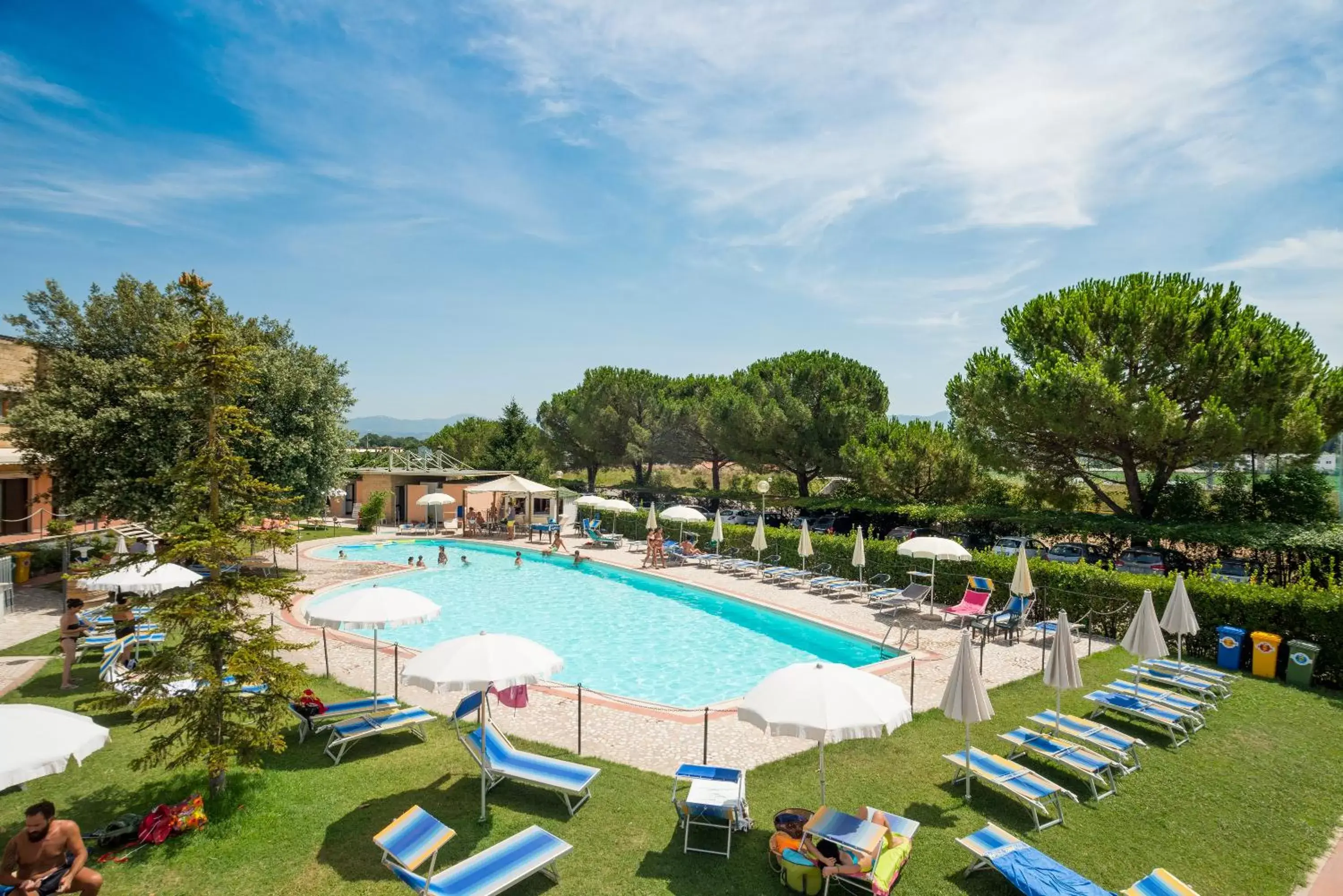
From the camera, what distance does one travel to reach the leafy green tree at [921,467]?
27.4 metres

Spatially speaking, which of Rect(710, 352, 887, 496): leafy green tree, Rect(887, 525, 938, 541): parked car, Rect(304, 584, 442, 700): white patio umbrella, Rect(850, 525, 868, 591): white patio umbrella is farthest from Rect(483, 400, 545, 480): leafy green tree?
Rect(304, 584, 442, 700): white patio umbrella

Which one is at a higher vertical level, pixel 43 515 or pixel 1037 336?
pixel 1037 336

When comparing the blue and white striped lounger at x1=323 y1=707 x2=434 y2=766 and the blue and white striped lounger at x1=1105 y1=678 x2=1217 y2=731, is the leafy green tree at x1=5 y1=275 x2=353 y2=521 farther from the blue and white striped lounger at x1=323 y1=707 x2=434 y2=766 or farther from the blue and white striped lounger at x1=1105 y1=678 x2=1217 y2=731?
the blue and white striped lounger at x1=1105 y1=678 x2=1217 y2=731

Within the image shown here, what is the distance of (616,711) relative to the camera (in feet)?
34.2

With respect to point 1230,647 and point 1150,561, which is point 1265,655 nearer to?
point 1230,647

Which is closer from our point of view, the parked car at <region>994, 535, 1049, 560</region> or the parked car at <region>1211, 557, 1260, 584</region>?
the parked car at <region>1211, 557, 1260, 584</region>

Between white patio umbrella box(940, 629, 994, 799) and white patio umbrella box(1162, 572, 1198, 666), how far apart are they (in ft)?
19.7

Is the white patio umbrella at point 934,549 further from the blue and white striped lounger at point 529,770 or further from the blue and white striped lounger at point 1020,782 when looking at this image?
the blue and white striped lounger at point 529,770

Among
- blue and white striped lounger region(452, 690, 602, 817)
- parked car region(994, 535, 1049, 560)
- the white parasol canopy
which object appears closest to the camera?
blue and white striped lounger region(452, 690, 602, 817)

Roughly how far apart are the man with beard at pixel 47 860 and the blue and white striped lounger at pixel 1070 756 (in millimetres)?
9813

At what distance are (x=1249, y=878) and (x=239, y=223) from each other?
24261 mm

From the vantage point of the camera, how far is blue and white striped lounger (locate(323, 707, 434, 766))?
27.6 feet

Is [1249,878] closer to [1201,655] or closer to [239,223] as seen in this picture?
[1201,655]

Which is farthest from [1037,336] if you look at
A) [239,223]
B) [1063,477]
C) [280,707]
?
[239,223]
